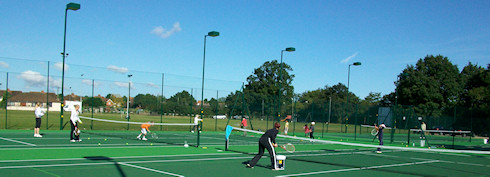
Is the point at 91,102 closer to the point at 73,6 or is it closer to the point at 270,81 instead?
the point at 73,6

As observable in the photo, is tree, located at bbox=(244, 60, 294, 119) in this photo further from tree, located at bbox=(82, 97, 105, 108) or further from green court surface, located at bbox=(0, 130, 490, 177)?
green court surface, located at bbox=(0, 130, 490, 177)

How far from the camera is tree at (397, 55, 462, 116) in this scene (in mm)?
56906

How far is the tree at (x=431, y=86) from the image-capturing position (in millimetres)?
56906

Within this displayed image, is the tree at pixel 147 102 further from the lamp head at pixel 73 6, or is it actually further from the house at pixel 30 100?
the lamp head at pixel 73 6

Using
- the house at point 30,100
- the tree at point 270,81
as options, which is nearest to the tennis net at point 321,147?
the house at point 30,100

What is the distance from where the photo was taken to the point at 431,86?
5719cm

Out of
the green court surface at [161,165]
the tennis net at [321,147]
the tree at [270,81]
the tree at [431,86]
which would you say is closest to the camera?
the green court surface at [161,165]

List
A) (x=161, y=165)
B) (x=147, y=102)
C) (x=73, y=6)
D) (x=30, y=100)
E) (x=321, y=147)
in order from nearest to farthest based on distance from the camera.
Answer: (x=161, y=165) → (x=73, y=6) → (x=321, y=147) → (x=30, y=100) → (x=147, y=102)

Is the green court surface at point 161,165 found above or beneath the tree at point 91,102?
beneath

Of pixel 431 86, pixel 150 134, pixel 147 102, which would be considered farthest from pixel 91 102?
pixel 431 86

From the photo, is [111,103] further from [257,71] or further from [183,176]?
[257,71]

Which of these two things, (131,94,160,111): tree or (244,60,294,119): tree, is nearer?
(131,94,160,111): tree

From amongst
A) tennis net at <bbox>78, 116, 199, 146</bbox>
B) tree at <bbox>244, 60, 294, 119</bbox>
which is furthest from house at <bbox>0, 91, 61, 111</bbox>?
tree at <bbox>244, 60, 294, 119</bbox>

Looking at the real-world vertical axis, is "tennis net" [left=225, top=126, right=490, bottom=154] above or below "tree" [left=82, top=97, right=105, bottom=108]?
below
